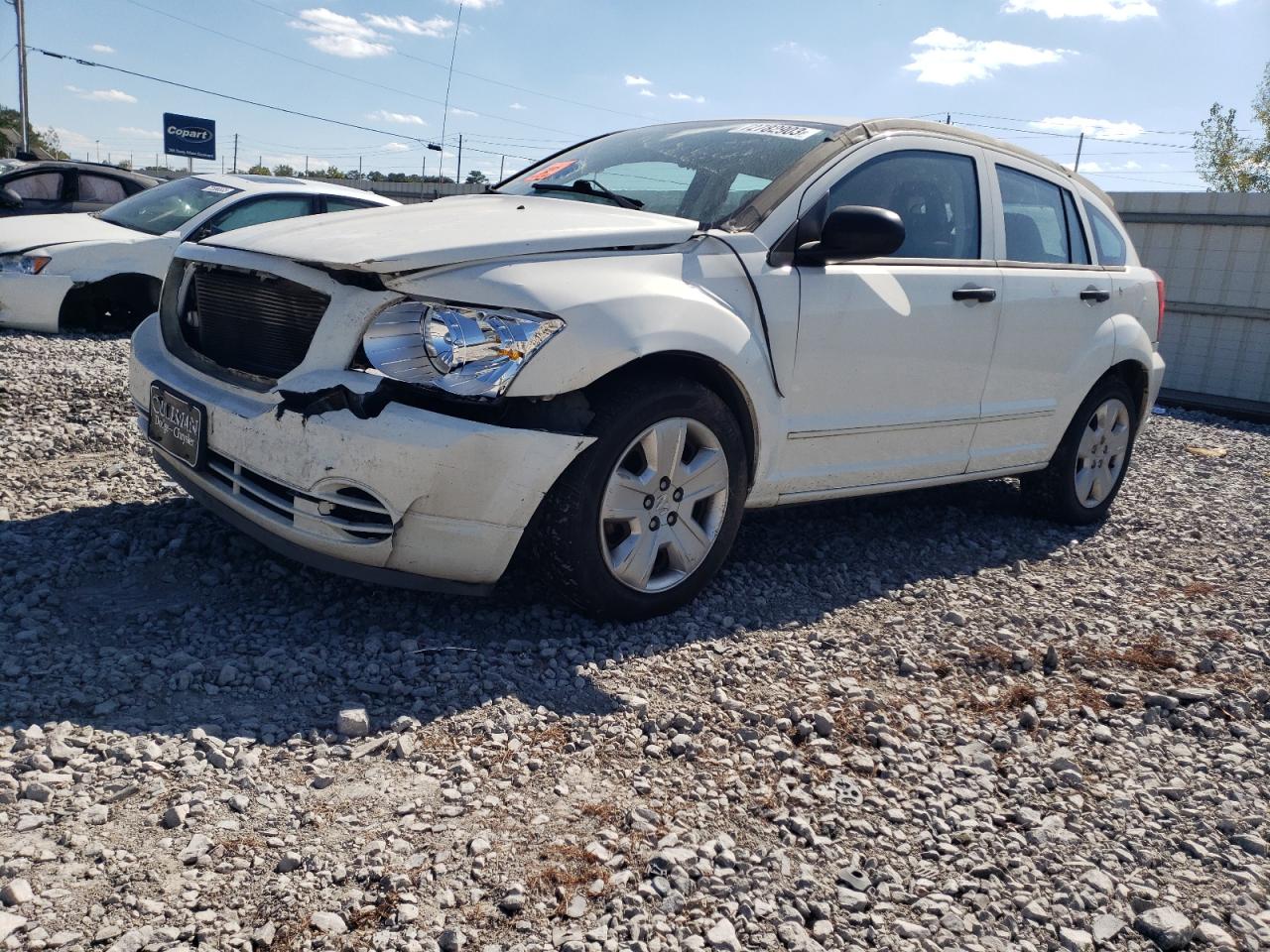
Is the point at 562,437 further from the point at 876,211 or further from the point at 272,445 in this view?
the point at 876,211

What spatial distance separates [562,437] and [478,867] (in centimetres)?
131

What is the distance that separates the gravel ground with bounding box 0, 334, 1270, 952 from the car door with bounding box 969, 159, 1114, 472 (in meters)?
0.76

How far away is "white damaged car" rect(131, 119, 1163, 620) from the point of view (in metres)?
3.08

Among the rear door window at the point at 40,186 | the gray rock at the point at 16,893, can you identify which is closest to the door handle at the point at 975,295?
the gray rock at the point at 16,893

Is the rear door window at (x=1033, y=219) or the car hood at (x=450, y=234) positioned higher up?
the rear door window at (x=1033, y=219)

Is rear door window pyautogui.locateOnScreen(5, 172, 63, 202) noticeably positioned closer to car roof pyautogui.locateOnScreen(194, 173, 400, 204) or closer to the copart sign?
car roof pyautogui.locateOnScreen(194, 173, 400, 204)

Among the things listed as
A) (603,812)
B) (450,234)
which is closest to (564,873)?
(603,812)

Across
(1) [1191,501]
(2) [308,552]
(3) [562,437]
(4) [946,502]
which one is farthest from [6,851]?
(1) [1191,501]

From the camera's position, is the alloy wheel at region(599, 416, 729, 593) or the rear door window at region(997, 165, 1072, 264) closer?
the alloy wheel at region(599, 416, 729, 593)

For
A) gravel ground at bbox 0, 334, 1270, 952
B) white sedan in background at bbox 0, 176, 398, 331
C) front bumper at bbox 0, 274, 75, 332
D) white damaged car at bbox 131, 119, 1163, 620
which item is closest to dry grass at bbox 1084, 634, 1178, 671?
gravel ground at bbox 0, 334, 1270, 952

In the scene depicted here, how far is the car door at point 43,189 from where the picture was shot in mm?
10188

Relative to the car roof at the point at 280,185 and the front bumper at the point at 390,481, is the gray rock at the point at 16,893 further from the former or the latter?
the car roof at the point at 280,185

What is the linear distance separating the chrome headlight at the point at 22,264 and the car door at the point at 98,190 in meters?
2.46

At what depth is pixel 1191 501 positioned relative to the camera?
6480mm
